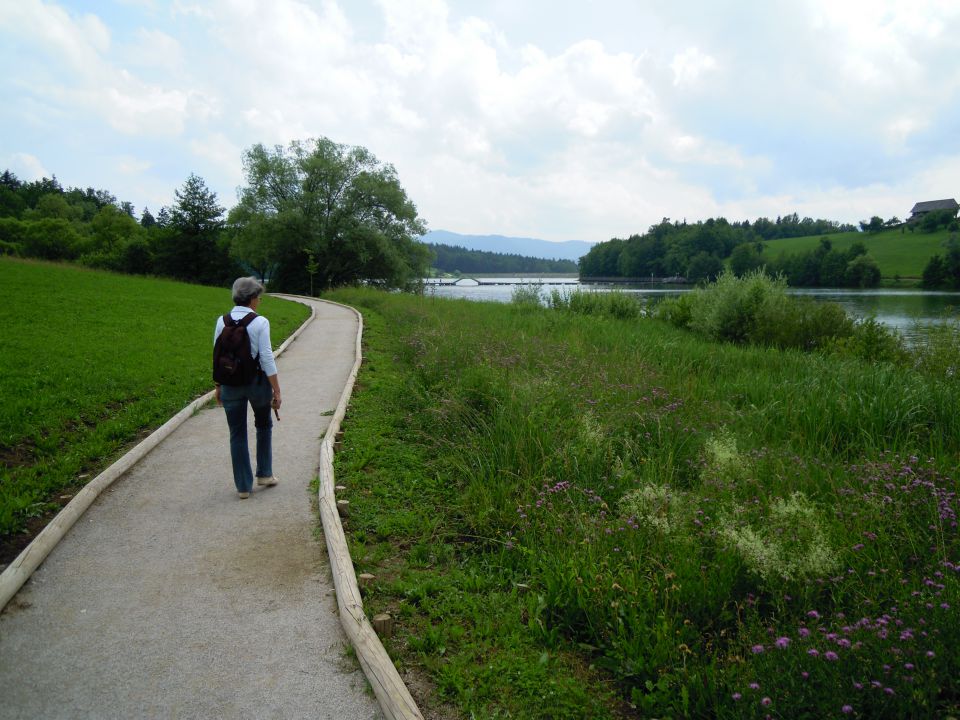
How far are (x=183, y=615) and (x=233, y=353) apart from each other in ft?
8.07

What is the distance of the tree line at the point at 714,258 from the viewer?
7219 cm

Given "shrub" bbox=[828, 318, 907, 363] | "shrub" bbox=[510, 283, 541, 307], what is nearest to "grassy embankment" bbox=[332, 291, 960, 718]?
"shrub" bbox=[828, 318, 907, 363]

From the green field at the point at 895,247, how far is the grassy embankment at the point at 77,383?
84.2m

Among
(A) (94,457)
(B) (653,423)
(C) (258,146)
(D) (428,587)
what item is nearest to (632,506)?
(D) (428,587)

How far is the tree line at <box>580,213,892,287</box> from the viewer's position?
72188 millimetres

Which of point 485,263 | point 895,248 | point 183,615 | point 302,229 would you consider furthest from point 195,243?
point 895,248

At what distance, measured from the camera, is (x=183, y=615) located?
385 centimetres

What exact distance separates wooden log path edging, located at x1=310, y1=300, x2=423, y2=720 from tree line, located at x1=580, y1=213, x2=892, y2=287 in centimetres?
4907

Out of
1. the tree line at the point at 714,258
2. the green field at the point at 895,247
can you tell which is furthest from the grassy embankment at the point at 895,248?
the tree line at the point at 714,258

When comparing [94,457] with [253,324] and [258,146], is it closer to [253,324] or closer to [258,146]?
[253,324]

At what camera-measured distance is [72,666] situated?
3.35 metres

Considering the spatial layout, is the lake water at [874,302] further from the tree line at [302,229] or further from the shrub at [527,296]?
the tree line at [302,229]

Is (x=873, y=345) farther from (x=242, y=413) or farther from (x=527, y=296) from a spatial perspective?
(x=242, y=413)

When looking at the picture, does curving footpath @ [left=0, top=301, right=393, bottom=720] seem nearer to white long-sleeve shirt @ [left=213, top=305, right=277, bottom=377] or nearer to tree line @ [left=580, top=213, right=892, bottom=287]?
white long-sleeve shirt @ [left=213, top=305, right=277, bottom=377]
